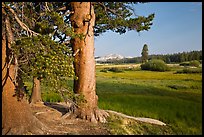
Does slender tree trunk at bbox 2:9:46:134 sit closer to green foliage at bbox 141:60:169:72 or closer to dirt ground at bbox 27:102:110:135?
dirt ground at bbox 27:102:110:135

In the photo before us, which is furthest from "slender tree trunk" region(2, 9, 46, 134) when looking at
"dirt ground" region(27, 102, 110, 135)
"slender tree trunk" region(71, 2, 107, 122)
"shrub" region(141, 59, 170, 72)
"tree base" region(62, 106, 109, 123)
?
"shrub" region(141, 59, 170, 72)

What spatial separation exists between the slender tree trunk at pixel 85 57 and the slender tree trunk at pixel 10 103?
2.74 meters

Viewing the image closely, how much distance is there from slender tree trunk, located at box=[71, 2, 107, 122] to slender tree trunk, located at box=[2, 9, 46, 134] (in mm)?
2738

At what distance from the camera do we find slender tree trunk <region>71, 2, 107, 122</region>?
35.9 ft

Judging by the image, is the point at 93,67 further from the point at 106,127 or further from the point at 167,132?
the point at 167,132

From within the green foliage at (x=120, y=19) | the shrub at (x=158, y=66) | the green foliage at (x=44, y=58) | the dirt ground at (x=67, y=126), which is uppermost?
the green foliage at (x=120, y=19)

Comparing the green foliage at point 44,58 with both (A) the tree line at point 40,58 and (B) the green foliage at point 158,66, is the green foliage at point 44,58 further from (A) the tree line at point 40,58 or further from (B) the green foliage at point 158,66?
(B) the green foliage at point 158,66

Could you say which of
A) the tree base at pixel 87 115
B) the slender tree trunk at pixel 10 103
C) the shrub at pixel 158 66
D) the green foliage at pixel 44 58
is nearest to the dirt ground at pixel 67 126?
the tree base at pixel 87 115

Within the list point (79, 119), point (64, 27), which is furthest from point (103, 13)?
point (79, 119)

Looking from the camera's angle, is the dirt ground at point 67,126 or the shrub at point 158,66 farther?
the shrub at point 158,66

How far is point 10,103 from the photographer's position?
8406mm

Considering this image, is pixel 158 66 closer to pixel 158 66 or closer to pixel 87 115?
pixel 158 66

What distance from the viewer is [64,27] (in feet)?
29.9

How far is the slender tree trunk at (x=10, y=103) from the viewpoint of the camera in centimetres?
800
